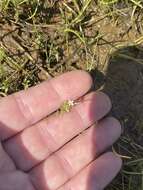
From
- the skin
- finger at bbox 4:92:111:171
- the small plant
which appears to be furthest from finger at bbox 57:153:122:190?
the small plant

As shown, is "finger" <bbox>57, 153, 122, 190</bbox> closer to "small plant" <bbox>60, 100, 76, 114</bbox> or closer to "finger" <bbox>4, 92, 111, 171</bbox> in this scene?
"finger" <bbox>4, 92, 111, 171</bbox>

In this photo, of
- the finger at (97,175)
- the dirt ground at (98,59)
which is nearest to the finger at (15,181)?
the finger at (97,175)

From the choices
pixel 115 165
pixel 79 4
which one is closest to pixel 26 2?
pixel 79 4

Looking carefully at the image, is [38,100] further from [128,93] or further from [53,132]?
[128,93]

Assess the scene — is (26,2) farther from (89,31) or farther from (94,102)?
(94,102)

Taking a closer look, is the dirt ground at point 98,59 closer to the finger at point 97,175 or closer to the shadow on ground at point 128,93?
the shadow on ground at point 128,93

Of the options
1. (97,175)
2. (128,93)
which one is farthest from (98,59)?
(97,175)
